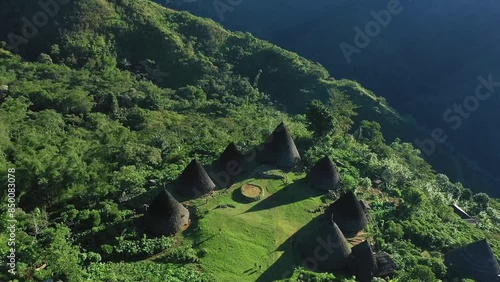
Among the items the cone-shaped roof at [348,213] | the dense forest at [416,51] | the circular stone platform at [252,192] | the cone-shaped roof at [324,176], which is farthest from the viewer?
the dense forest at [416,51]

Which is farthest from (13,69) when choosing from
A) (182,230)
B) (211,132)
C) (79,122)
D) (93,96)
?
(182,230)

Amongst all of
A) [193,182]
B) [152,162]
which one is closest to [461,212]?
[193,182]

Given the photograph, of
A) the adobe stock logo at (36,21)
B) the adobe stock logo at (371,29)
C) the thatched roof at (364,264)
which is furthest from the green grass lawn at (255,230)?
the adobe stock logo at (371,29)

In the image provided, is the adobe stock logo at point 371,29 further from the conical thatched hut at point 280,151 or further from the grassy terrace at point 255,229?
the grassy terrace at point 255,229

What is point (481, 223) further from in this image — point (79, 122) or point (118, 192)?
point (79, 122)

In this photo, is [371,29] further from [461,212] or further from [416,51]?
[461,212]
